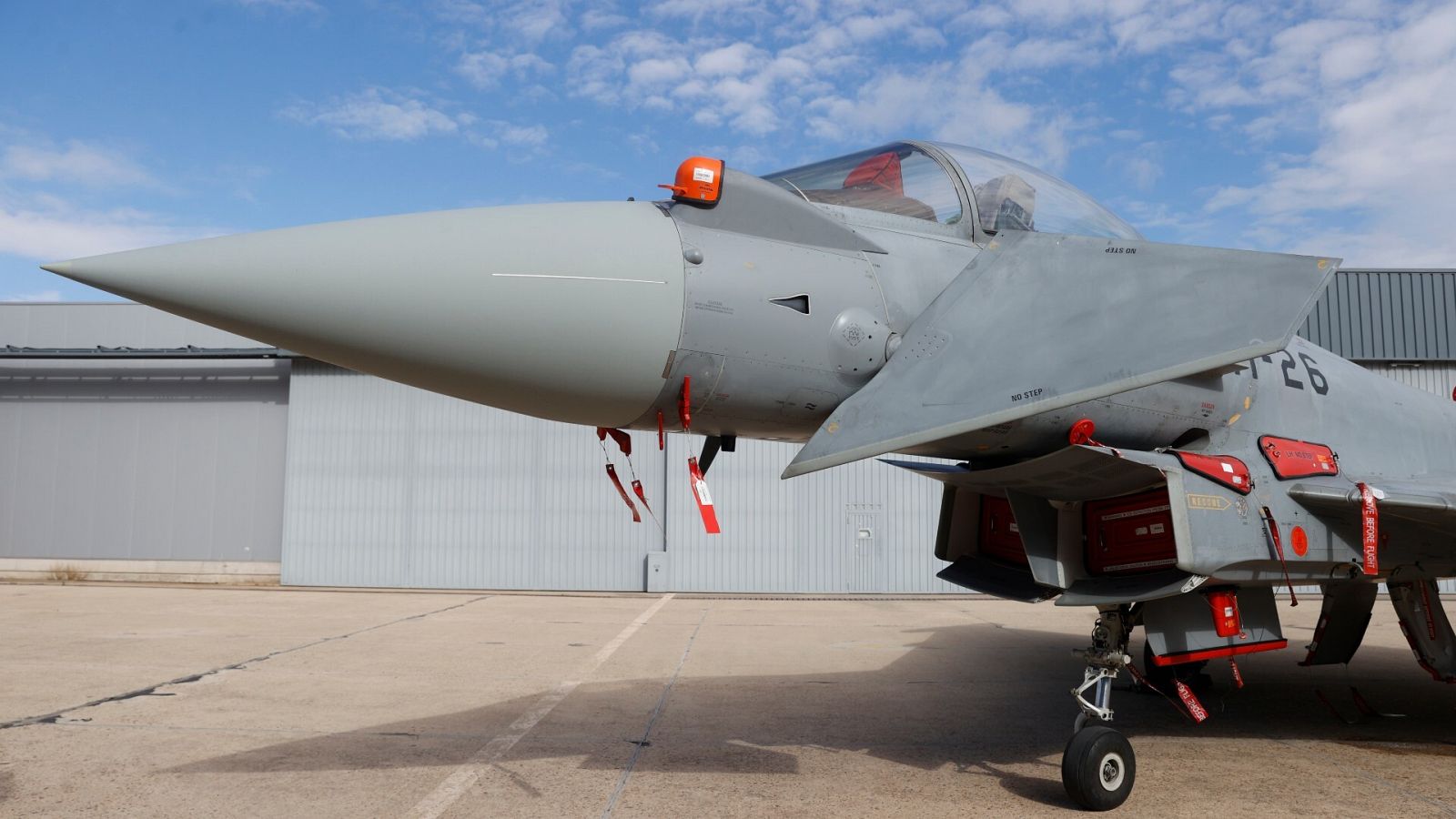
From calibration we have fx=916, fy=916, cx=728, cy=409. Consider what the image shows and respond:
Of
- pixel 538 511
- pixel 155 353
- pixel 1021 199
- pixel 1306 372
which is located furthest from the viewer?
pixel 155 353

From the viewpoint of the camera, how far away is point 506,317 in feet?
10.4

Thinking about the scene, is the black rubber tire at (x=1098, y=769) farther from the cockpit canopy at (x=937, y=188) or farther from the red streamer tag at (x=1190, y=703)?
the cockpit canopy at (x=937, y=188)

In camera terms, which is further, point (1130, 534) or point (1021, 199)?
point (1130, 534)

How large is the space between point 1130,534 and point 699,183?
2715 millimetres

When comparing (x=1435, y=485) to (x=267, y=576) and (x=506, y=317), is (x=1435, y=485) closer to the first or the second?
(x=506, y=317)

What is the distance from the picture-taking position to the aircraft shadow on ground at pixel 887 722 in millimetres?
4867

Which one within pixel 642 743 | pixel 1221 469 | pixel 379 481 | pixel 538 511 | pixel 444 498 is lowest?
pixel 642 743

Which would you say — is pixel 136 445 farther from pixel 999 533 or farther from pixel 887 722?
pixel 999 533

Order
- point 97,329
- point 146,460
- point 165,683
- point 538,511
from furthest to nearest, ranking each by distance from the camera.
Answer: point 97,329, point 146,460, point 538,511, point 165,683

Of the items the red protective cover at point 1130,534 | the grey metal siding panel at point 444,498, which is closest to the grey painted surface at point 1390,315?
the grey metal siding panel at point 444,498

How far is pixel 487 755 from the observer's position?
4902mm

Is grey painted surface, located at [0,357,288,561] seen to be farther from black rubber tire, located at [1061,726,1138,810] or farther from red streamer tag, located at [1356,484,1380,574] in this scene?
red streamer tag, located at [1356,484,1380,574]

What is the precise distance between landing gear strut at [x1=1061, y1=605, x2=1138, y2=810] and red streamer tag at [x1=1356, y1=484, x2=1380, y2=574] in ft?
3.64

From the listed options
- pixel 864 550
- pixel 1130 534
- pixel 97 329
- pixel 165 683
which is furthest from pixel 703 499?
pixel 97 329
